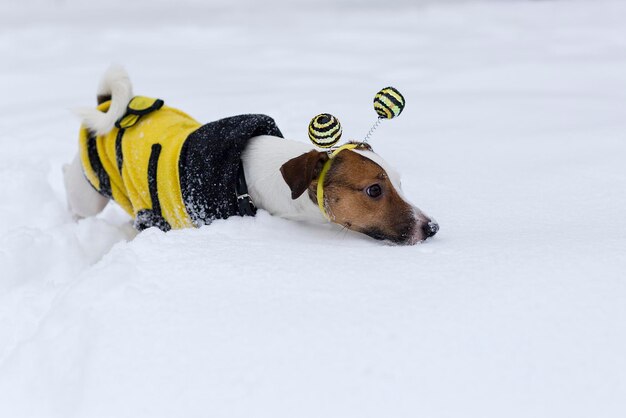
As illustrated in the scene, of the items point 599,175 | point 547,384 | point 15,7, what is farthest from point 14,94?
point 15,7

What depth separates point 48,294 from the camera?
208 centimetres

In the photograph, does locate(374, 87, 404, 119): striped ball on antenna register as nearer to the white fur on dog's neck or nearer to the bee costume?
the white fur on dog's neck

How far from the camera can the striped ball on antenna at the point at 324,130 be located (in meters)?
2.28

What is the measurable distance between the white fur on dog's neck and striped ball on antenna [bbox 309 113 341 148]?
0.68 ft

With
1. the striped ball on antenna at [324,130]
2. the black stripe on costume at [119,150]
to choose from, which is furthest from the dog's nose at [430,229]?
the black stripe on costume at [119,150]

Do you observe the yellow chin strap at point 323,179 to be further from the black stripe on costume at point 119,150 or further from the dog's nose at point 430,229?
the black stripe on costume at point 119,150

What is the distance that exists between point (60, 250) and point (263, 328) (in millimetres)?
1682

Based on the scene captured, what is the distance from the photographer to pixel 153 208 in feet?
8.83

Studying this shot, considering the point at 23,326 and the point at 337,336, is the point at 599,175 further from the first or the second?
the point at 23,326

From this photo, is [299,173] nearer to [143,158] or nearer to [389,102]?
[389,102]

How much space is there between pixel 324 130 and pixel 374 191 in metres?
0.32

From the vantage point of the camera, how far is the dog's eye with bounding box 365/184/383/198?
2.32 metres

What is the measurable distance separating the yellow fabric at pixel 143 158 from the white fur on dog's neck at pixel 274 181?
0.32 m

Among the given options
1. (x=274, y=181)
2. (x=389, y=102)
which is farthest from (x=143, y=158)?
(x=389, y=102)
